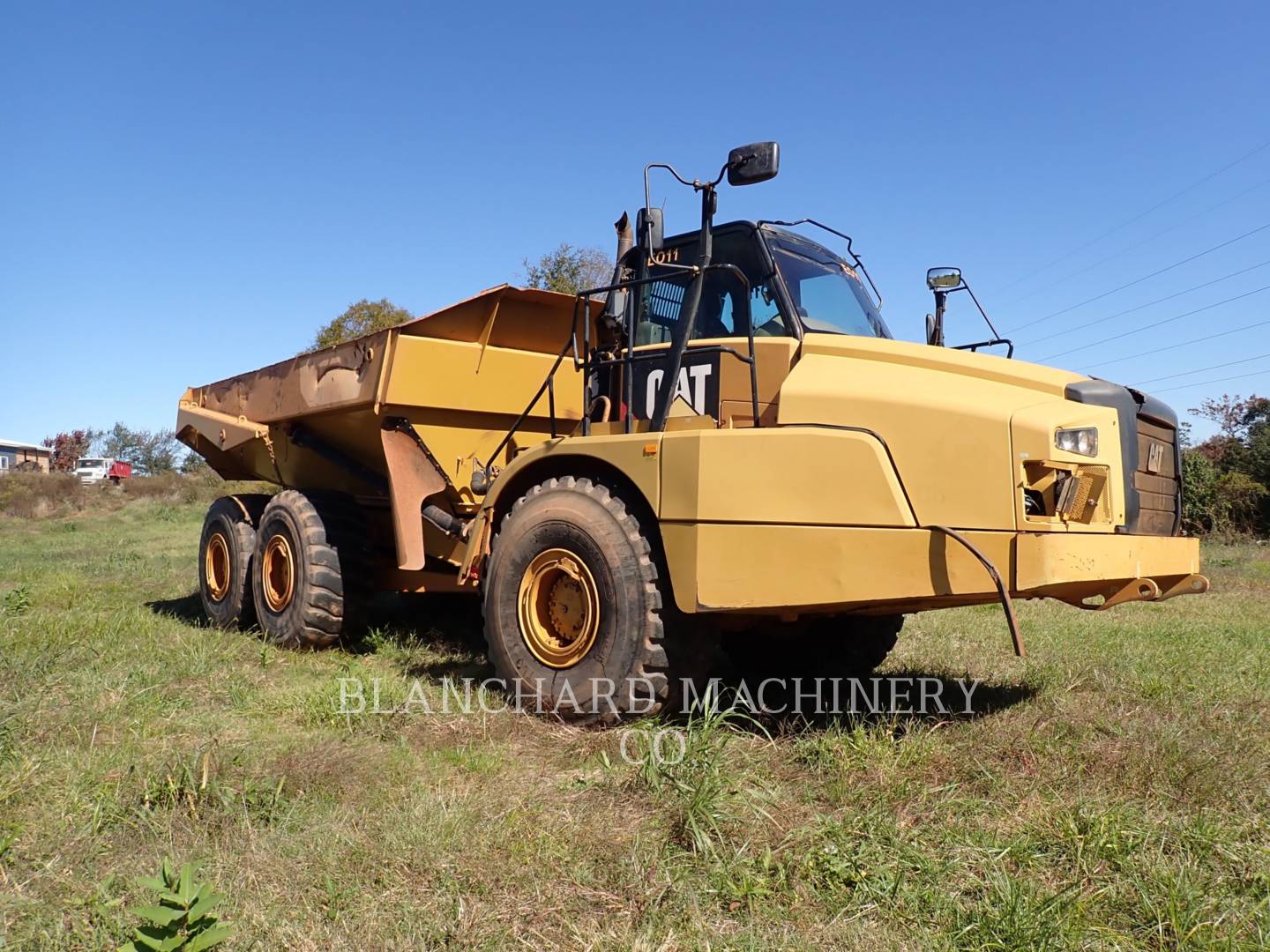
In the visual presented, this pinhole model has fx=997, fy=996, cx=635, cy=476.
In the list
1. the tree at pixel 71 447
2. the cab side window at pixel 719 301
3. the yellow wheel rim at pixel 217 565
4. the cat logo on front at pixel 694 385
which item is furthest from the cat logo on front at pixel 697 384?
the tree at pixel 71 447

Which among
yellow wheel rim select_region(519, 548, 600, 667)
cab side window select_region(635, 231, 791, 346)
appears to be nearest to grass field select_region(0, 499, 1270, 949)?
yellow wheel rim select_region(519, 548, 600, 667)

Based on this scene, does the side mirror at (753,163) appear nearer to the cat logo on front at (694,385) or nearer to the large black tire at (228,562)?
the cat logo on front at (694,385)

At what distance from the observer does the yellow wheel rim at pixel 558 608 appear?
4715 millimetres

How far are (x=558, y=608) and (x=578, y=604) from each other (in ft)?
0.43

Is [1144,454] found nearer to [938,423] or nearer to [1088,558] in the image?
[1088,558]

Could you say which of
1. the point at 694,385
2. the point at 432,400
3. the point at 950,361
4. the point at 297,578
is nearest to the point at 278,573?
the point at 297,578

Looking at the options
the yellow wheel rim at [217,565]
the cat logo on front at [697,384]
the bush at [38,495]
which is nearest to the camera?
the cat logo on front at [697,384]

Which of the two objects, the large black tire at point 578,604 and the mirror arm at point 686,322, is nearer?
the large black tire at point 578,604

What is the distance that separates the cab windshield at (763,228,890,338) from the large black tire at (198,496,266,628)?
4.92 m

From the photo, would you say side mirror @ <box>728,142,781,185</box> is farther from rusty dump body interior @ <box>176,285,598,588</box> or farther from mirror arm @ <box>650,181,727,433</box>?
rusty dump body interior @ <box>176,285,598,588</box>

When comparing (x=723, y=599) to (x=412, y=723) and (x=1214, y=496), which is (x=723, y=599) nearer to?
(x=412, y=723)

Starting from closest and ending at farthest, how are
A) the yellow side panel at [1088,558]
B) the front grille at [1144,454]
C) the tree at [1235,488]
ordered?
1. the yellow side panel at [1088,558]
2. the front grille at [1144,454]
3. the tree at [1235,488]

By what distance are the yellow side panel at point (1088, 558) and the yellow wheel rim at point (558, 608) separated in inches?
75.3

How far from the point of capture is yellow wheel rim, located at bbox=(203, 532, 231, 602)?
8.17 meters
